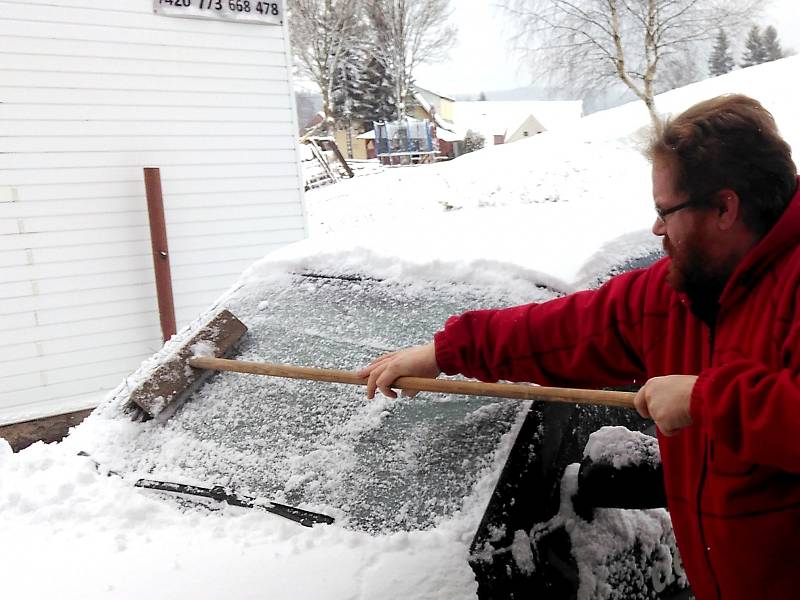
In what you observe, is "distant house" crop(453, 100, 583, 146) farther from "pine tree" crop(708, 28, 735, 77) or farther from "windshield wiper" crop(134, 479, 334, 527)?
"windshield wiper" crop(134, 479, 334, 527)

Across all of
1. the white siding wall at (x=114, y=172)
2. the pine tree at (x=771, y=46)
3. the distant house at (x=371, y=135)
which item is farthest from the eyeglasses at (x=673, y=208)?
the pine tree at (x=771, y=46)

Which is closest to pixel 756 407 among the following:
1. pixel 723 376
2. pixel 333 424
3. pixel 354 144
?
pixel 723 376

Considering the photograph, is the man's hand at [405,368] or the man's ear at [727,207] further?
the man's hand at [405,368]

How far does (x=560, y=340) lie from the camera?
1666 millimetres

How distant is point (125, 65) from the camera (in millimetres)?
6090

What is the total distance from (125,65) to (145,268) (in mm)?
1799

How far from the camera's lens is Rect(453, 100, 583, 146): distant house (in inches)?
1729

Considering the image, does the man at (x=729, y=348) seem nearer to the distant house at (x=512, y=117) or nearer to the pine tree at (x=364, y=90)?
the pine tree at (x=364, y=90)

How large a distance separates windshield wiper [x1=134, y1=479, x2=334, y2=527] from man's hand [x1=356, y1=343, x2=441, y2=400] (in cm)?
36

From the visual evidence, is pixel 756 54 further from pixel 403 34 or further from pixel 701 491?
pixel 701 491

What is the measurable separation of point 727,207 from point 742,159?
88 mm

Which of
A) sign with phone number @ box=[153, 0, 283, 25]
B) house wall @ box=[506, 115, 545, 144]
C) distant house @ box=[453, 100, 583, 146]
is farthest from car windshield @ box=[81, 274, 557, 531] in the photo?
house wall @ box=[506, 115, 545, 144]

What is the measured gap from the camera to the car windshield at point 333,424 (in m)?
1.81

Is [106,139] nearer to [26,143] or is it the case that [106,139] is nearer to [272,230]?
[26,143]
